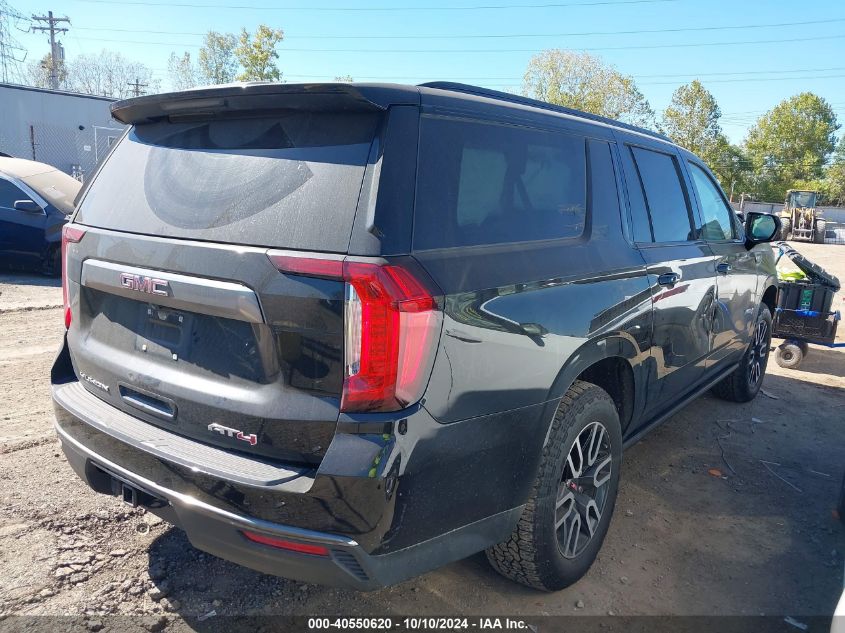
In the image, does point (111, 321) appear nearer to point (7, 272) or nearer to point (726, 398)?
point (726, 398)

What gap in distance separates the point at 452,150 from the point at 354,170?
0.41 m

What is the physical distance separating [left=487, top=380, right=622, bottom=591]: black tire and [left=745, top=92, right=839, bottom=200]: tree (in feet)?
217

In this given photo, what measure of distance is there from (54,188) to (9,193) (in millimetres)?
707

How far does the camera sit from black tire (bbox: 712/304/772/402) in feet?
17.7

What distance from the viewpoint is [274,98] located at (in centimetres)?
206

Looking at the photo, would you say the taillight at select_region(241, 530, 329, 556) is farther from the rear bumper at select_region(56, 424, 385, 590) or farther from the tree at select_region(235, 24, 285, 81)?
the tree at select_region(235, 24, 285, 81)

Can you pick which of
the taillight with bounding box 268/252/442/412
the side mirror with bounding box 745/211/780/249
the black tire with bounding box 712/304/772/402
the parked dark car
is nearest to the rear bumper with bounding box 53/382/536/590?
the taillight with bounding box 268/252/442/412

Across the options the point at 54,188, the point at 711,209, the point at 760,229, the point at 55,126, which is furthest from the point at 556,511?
the point at 55,126

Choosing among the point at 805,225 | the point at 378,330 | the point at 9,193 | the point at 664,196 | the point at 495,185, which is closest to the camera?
the point at 378,330

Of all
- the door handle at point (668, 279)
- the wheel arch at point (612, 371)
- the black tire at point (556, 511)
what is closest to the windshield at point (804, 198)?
the door handle at point (668, 279)

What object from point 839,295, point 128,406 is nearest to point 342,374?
point 128,406

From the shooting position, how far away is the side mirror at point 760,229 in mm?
4793

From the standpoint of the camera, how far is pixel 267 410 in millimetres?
1934

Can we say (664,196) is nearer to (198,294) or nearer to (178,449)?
(198,294)
